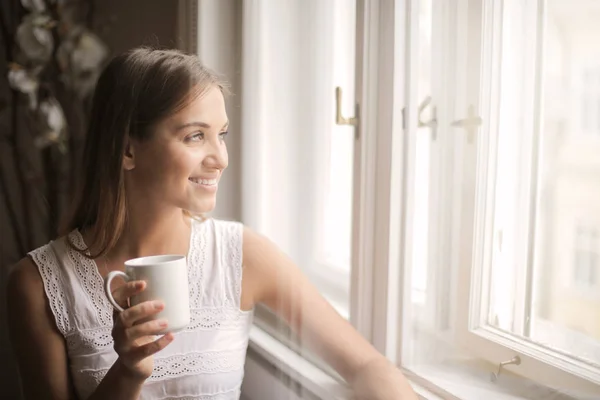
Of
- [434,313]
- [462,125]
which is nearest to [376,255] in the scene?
[434,313]

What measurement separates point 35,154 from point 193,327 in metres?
0.28

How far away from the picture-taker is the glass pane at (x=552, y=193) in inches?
19.5

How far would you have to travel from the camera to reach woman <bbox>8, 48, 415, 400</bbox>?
0.58m

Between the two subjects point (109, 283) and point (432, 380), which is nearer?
point (109, 283)

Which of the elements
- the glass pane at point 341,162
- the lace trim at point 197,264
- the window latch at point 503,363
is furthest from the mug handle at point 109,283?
the window latch at point 503,363

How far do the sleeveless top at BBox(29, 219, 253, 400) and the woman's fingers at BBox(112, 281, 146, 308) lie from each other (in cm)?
6

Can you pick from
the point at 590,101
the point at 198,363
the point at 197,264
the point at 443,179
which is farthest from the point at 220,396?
the point at 590,101

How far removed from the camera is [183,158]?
0.59 metres

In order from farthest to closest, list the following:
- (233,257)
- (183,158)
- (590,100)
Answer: (233,257) → (183,158) → (590,100)

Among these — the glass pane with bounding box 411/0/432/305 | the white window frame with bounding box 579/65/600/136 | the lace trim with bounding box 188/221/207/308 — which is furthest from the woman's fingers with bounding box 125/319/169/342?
the white window frame with bounding box 579/65/600/136

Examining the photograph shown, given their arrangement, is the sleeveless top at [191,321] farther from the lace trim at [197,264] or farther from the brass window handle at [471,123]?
the brass window handle at [471,123]

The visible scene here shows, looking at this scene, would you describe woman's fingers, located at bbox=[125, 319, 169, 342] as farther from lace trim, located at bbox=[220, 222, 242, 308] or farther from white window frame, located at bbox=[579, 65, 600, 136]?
white window frame, located at bbox=[579, 65, 600, 136]

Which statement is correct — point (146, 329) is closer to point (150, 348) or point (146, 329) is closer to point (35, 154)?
point (150, 348)

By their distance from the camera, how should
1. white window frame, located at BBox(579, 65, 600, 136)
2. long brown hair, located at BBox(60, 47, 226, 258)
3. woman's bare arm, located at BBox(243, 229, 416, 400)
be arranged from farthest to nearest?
woman's bare arm, located at BBox(243, 229, 416, 400) < long brown hair, located at BBox(60, 47, 226, 258) < white window frame, located at BBox(579, 65, 600, 136)
